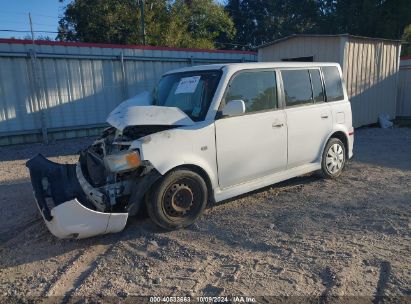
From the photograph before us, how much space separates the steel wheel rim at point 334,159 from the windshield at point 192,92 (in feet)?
8.51

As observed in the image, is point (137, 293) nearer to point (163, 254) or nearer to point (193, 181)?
point (163, 254)

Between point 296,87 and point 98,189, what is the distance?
10.5 ft

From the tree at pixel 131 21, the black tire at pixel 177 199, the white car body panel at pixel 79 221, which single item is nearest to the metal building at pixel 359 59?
the black tire at pixel 177 199

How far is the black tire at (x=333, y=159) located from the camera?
19.2 feet

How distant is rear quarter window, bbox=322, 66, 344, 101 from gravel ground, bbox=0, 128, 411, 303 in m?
1.56

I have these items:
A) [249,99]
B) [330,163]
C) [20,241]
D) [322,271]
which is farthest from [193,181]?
[330,163]

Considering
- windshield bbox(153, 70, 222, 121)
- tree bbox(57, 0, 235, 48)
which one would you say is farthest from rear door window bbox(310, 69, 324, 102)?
tree bbox(57, 0, 235, 48)

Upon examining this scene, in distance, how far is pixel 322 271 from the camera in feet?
10.6

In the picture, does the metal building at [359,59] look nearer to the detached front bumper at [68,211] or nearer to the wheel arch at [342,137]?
the wheel arch at [342,137]

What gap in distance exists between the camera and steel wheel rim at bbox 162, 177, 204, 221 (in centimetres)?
410

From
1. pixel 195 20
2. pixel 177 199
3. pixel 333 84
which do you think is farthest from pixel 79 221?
pixel 195 20

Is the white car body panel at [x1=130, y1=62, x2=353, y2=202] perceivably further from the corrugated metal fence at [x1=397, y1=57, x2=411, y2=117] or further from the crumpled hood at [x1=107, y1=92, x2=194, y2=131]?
the corrugated metal fence at [x1=397, y1=57, x2=411, y2=117]

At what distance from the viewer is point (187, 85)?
15.3 feet

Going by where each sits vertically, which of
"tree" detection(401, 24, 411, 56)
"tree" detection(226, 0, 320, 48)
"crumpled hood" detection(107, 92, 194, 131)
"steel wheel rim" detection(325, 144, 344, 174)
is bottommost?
"steel wheel rim" detection(325, 144, 344, 174)
